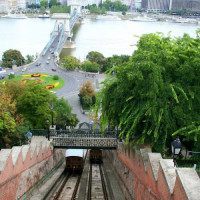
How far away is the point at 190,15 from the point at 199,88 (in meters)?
170

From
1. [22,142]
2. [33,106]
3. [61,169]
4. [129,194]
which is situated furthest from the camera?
[33,106]

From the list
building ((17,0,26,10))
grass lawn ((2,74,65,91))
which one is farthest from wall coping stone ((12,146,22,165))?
building ((17,0,26,10))

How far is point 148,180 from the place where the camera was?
8844mm

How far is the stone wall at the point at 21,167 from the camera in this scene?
9.33 metres

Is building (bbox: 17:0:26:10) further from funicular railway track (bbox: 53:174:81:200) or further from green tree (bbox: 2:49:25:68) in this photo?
funicular railway track (bbox: 53:174:81:200)

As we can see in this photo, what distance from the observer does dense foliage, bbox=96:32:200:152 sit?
960 centimetres

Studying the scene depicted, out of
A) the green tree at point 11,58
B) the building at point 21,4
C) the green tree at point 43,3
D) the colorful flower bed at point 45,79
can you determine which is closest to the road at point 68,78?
the colorful flower bed at point 45,79

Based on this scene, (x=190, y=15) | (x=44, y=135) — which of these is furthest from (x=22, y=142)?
(x=190, y=15)

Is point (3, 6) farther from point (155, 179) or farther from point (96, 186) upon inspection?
point (155, 179)

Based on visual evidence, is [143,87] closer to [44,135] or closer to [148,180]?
[148,180]

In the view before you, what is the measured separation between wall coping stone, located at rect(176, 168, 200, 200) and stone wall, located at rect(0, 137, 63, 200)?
18.5 ft

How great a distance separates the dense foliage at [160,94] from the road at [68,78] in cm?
2517

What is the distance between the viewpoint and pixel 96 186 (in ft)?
47.5

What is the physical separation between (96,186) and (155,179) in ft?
22.9
